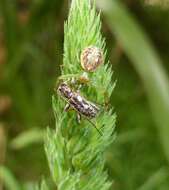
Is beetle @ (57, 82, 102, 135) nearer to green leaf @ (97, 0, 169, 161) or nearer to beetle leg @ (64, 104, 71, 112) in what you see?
beetle leg @ (64, 104, 71, 112)

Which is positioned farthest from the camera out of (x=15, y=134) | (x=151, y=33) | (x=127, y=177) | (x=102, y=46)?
(x=151, y=33)

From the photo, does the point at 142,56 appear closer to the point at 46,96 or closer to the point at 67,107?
the point at 46,96

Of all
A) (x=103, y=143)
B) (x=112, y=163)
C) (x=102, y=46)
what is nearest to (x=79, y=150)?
(x=103, y=143)

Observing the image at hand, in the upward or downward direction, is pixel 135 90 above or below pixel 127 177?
above

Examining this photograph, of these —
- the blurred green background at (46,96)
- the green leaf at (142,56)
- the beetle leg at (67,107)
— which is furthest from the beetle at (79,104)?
the blurred green background at (46,96)

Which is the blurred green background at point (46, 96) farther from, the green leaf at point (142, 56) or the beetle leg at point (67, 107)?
the beetle leg at point (67, 107)

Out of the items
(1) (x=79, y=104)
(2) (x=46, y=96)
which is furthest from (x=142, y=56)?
(1) (x=79, y=104)

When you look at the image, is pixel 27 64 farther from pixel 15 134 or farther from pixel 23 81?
pixel 15 134
